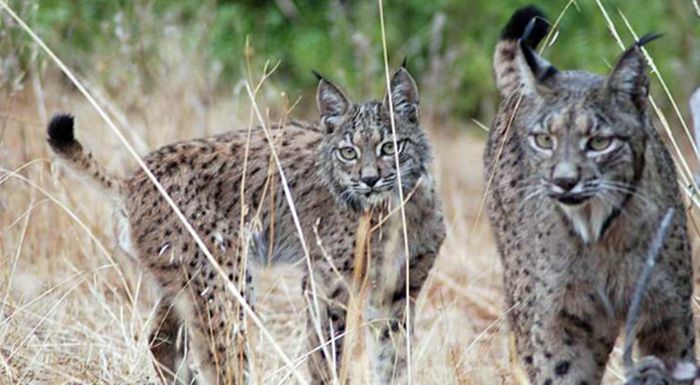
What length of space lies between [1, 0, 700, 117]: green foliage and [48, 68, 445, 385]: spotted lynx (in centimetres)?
374

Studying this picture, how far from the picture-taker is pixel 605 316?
5152 mm

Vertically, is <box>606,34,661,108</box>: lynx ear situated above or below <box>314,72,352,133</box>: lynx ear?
below

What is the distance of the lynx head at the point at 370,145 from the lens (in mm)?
6445

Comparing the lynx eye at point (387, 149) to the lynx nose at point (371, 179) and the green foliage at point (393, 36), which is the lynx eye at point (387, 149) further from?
the green foliage at point (393, 36)

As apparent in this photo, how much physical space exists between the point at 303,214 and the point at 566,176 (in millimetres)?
2461

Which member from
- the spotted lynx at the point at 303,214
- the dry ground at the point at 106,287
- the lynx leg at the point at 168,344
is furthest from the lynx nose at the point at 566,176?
the lynx leg at the point at 168,344

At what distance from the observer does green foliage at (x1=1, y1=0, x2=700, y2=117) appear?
10969mm

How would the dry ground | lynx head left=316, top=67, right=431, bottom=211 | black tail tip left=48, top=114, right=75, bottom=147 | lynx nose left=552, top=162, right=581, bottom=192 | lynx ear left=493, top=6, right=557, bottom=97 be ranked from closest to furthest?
lynx nose left=552, top=162, right=581, bottom=192
the dry ground
black tail tip left=48, top=114, right=75, bottom=147
lynx ear left=493, top=6, right=557, bottom=97
lynx head left=316, top=67, right=431, bottom=211

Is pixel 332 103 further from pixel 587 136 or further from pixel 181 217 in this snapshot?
pixel 587 136

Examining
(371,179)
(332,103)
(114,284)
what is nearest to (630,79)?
(371,179)

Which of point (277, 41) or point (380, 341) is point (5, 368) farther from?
point (277, 41)

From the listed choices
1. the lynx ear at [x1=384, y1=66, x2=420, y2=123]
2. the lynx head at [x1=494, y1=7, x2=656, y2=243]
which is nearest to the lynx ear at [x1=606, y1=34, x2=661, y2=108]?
the lynx head at [x1=494, y1=7, x2=656, y2=243]

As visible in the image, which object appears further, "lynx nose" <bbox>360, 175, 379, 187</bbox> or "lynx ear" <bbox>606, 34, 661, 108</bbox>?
"lynx nose" <bbox>360, 175, 379, 187</bbox>

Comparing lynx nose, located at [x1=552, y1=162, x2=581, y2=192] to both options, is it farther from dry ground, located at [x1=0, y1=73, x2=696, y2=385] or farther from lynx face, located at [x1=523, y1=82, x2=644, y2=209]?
dry ground, located at [x1=0, y1=73, x2=696, y2=385]
